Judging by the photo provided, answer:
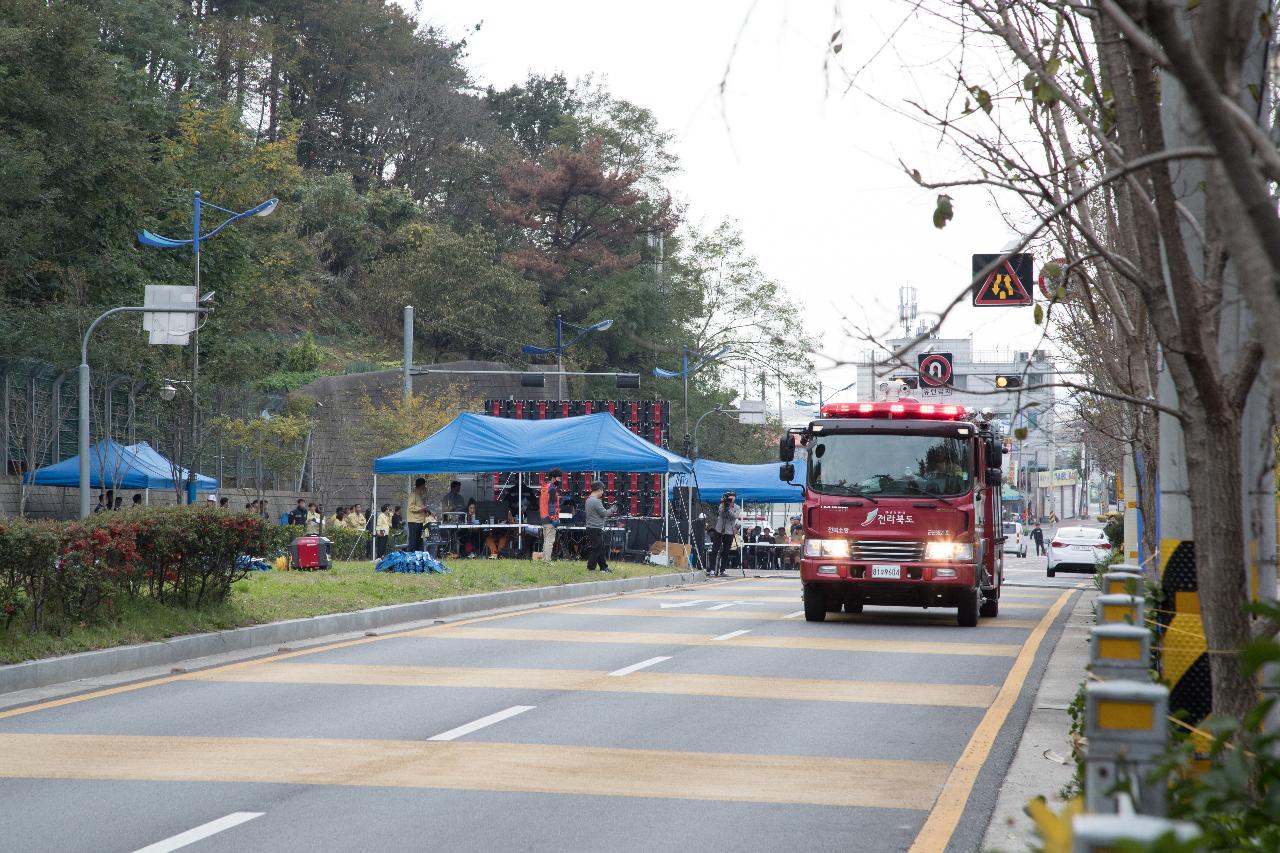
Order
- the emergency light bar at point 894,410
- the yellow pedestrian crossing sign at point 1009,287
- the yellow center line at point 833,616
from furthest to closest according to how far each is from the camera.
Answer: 1. the yellow center line at point 833,616
2. the emergency light bar at point 894,410
3. the yellow pedestrian crossing sign at point 1009,287

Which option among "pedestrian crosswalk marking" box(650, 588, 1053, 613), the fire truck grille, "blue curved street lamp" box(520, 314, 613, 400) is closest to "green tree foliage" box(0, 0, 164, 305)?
"blue curved street lamp" box(520, 314, 613, 400)

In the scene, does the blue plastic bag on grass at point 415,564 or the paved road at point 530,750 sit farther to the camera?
the blue plastic bag on grass at point 415,564

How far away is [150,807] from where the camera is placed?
789cm

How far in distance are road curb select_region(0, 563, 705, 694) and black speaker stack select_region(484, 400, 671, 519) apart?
1095 centimetres

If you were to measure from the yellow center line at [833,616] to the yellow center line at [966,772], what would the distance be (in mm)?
5253

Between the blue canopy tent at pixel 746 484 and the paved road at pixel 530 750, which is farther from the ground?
the blue canopy tent at pixel 746 484

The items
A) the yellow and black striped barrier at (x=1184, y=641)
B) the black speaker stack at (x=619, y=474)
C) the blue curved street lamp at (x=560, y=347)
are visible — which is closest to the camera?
the yellow and black striped barrier at (x=1184, y=641)

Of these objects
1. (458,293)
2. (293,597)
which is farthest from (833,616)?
(458,293)

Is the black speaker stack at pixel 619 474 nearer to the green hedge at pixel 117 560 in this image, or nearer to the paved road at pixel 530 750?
the green hedge at pixel 117 560

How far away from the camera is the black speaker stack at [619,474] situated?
37.8 meters

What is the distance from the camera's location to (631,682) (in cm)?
1347

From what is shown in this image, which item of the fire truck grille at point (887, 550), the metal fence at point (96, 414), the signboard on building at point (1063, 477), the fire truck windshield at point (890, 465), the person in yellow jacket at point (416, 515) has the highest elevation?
the signboard on building at point (1063, 477)

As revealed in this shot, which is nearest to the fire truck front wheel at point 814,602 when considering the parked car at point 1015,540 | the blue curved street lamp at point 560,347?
the blue curved street lamp at point 560,347

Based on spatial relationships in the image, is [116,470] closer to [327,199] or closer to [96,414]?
[96,414]
